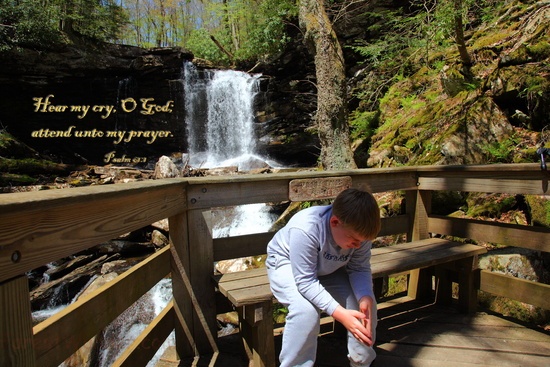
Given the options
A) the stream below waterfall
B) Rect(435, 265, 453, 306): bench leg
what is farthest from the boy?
the stream below waterfall

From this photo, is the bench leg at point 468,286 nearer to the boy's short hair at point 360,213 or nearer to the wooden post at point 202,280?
the boy's short hair at point 360,213

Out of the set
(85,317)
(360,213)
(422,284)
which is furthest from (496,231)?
(85,317)

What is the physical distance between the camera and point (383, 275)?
2.46 meters

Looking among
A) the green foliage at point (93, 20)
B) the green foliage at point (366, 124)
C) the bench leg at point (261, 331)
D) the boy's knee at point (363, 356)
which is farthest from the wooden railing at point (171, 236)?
the green foliage at point (93, 20)

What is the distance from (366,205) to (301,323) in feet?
2.19

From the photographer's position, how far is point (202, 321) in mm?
2445

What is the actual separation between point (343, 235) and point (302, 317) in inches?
17.9

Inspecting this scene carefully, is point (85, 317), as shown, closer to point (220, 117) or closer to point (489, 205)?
point (489, 205)

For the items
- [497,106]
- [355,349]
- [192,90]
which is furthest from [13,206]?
[192,90]

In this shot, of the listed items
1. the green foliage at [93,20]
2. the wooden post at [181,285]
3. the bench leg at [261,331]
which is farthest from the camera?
the green foliage at [93,20]

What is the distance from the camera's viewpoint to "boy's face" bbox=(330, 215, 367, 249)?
174cm

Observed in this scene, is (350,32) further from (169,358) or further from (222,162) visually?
(169,358)

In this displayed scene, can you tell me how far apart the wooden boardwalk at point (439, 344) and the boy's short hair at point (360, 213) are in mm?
1077

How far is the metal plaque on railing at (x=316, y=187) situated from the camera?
2.80 m
